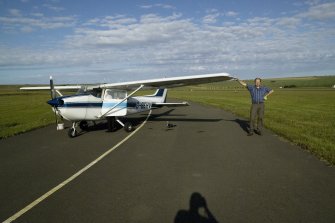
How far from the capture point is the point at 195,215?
4090mm

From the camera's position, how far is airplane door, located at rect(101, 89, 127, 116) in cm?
1312

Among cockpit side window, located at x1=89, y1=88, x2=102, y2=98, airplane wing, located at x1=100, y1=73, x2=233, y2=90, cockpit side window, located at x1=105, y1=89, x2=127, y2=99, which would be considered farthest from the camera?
cockpit side window, located at x1=105, y1=89, x2=127, y2=99

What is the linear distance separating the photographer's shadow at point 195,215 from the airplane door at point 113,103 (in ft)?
30.0

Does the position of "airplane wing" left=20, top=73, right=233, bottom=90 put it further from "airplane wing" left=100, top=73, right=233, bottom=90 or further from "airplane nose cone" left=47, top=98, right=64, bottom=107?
"airplane nose cone" left=47, top=98, right=64, bottom=107

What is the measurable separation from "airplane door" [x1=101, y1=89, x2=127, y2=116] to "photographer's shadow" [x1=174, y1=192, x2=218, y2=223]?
9.14m

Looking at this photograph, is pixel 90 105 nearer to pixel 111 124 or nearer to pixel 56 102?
pixel 111 124

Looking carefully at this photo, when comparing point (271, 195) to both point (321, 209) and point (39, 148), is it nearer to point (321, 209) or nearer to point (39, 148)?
point (321, 209)

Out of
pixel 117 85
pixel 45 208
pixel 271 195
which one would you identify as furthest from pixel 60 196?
pixel 117 85

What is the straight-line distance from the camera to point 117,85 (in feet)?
44.1

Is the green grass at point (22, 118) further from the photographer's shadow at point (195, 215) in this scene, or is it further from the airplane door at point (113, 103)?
the photographer's shadow at point (195, 215)

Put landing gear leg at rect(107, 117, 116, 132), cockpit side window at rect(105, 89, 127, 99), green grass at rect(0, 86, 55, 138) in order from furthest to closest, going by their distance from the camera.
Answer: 1. green grass at rect(0, 86, 55, 138)
2. cockpit side window at rect(105, 89, 127, 99)
3. landing gear leg at rect(107, 117, 116, 132)

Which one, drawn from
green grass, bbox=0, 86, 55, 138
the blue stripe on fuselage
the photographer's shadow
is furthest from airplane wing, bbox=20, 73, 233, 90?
the photographer's shadow

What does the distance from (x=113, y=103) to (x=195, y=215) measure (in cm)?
977

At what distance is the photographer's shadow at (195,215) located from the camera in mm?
3922
